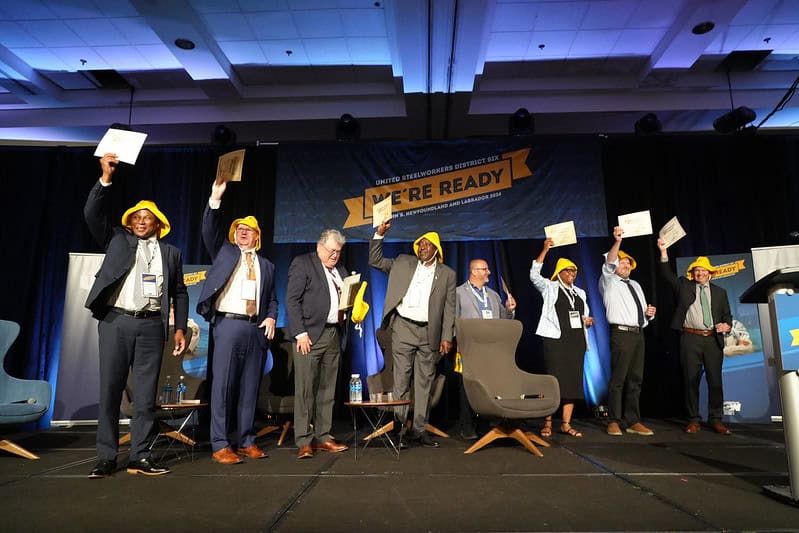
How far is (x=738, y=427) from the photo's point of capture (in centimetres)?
484

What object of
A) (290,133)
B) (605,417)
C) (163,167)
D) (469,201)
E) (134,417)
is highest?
(290,133)

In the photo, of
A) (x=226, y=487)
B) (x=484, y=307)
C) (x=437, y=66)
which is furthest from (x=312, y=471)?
(x=437, y=66)

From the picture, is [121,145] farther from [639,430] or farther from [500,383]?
[639,430]

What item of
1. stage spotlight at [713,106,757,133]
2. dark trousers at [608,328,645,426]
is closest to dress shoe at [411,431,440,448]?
dark trousers at [608,328,645,426]

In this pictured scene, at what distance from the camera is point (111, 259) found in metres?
2.96

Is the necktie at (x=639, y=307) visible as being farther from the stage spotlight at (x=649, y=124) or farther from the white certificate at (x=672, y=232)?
the stage spotlight at (x=649, y=124)

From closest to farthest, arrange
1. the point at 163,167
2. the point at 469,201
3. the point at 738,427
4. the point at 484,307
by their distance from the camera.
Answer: the point at 484,307 → the point at 738,427 → the point at 469,201 → the point at 163,167

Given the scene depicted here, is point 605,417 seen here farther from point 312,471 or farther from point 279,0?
point 279,0

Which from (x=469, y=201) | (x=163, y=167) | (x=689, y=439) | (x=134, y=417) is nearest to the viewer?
(x=134, y=417)

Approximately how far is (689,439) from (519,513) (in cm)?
278

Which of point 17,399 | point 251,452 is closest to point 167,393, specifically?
point 17,399

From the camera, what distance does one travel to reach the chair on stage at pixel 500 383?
11.3 ft

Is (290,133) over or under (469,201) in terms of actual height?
over

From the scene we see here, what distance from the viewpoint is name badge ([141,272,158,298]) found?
9.76ft
